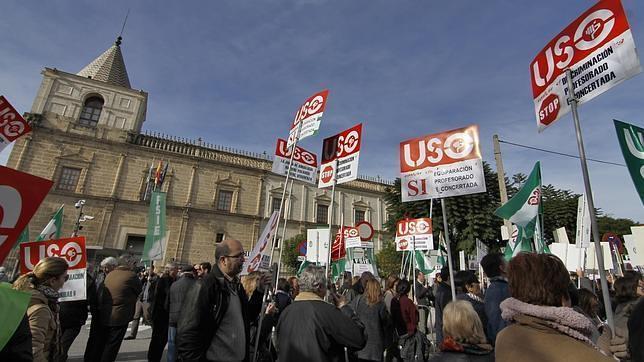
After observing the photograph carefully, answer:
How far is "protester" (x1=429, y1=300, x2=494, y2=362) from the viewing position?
7.51 feet

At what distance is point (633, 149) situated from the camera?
3461 mm

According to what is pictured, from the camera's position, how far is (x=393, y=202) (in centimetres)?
2594

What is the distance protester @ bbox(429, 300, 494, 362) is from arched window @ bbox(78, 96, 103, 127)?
1265 inches

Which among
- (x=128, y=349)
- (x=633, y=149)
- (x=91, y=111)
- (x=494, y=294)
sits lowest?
(x=128, y=349)

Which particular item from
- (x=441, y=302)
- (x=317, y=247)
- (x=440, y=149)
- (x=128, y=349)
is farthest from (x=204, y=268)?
(x=317, y=247)

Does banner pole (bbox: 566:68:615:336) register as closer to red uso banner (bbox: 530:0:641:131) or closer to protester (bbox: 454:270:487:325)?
red uso banner (bbox: 530:0:641:131)

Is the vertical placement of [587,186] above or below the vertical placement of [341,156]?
A: below

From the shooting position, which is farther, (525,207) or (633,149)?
(525,207)

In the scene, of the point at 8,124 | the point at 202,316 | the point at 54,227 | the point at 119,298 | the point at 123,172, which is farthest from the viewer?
the point at 123,172

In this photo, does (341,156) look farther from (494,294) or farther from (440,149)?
(494,294)

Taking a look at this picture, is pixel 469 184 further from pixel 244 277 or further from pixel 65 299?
pixel 65 299

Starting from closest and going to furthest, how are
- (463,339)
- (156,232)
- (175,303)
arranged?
1. (463,339)
2. (175,303)
3. (156,232)

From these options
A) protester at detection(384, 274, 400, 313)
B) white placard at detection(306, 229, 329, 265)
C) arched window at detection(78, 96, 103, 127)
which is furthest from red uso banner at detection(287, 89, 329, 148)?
arched window at detection(78, 96, 103, 127)

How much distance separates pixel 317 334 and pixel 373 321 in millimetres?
2121
